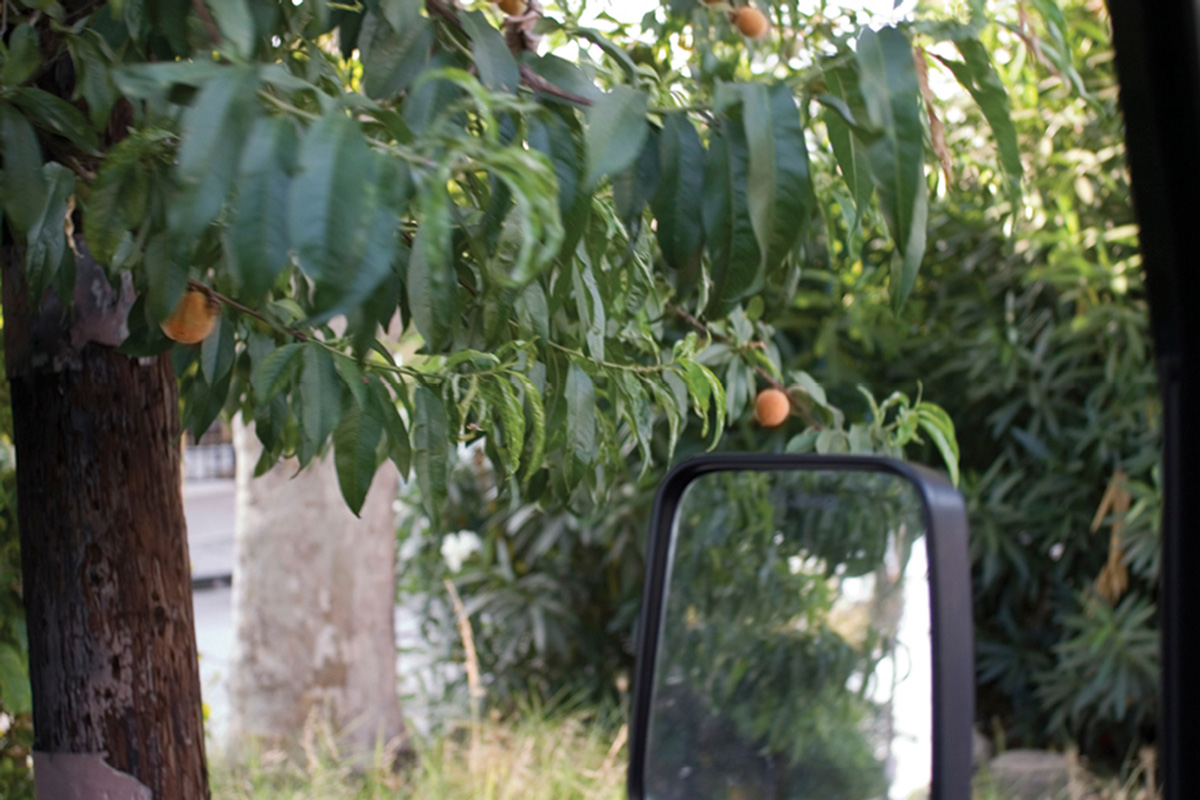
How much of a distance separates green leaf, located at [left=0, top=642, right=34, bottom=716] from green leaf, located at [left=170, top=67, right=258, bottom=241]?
1323 mm

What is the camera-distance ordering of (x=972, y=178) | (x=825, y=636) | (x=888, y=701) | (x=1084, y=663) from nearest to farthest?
(x=888, y=701) → (x=825, y=636) → (x=972, y=178) → (x=1084, y=663)

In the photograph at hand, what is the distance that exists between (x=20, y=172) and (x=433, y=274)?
0.50 meters

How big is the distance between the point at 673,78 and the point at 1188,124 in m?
0.81

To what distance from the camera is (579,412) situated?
1080 millimetres

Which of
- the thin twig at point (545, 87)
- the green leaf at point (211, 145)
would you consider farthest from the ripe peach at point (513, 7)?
the green leaf at point (211, 145)

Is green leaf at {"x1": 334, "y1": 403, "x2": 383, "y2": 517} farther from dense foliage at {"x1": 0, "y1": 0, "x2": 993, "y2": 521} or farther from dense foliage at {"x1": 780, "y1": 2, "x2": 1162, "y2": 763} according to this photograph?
dense foliage at {"x1": 780, "y1": 2, "x2": 1162, "y2": 763}

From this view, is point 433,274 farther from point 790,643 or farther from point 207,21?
point 790,643

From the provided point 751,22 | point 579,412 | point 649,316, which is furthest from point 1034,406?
point 579,412

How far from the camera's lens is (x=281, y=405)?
1.27 metres

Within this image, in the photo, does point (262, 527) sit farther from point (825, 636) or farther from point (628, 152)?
point (628, 152)

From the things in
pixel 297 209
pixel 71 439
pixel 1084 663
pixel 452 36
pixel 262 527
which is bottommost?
pixel 1084 663

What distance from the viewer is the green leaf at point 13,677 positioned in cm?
161

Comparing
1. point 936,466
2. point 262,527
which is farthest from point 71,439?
point 936,466

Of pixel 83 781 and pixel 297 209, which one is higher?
pixel 297 209
